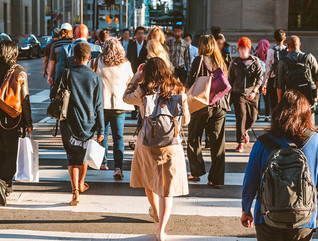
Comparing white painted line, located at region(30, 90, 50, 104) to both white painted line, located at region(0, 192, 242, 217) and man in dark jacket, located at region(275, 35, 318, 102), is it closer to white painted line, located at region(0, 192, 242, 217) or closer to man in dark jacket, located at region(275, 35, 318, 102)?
man in dark jacket, located at region(275, 35, 318, 102)

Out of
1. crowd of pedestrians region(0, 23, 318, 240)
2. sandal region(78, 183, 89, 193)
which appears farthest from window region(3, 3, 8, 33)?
sandal region(78, 183, 89, 193)

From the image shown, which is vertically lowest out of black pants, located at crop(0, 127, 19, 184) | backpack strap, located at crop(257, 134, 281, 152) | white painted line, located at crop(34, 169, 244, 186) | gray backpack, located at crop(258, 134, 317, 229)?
white painted line, located at crop(34, 169, 244, 186)

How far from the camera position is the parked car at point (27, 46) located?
38.8 m

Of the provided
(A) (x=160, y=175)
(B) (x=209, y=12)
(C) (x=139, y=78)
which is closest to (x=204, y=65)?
(C) (x=139, y=78)

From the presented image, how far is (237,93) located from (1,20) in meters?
54.8

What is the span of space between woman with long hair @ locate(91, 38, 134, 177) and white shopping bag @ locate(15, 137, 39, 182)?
4.60 ft

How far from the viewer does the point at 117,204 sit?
21.6 feet

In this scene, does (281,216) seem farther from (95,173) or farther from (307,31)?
(307,31)

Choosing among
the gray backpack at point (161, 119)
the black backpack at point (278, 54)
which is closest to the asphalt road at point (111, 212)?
the gray backpack at point (161, 119)

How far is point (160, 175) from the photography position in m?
5.28

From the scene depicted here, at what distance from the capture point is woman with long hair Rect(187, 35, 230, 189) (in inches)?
279

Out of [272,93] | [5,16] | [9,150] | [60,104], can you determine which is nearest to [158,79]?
[60,104]

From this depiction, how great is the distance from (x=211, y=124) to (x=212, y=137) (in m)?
0.17

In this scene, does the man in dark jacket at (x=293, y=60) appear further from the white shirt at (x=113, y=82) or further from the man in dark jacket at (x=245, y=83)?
the white shirt at (x=113, y=82)
